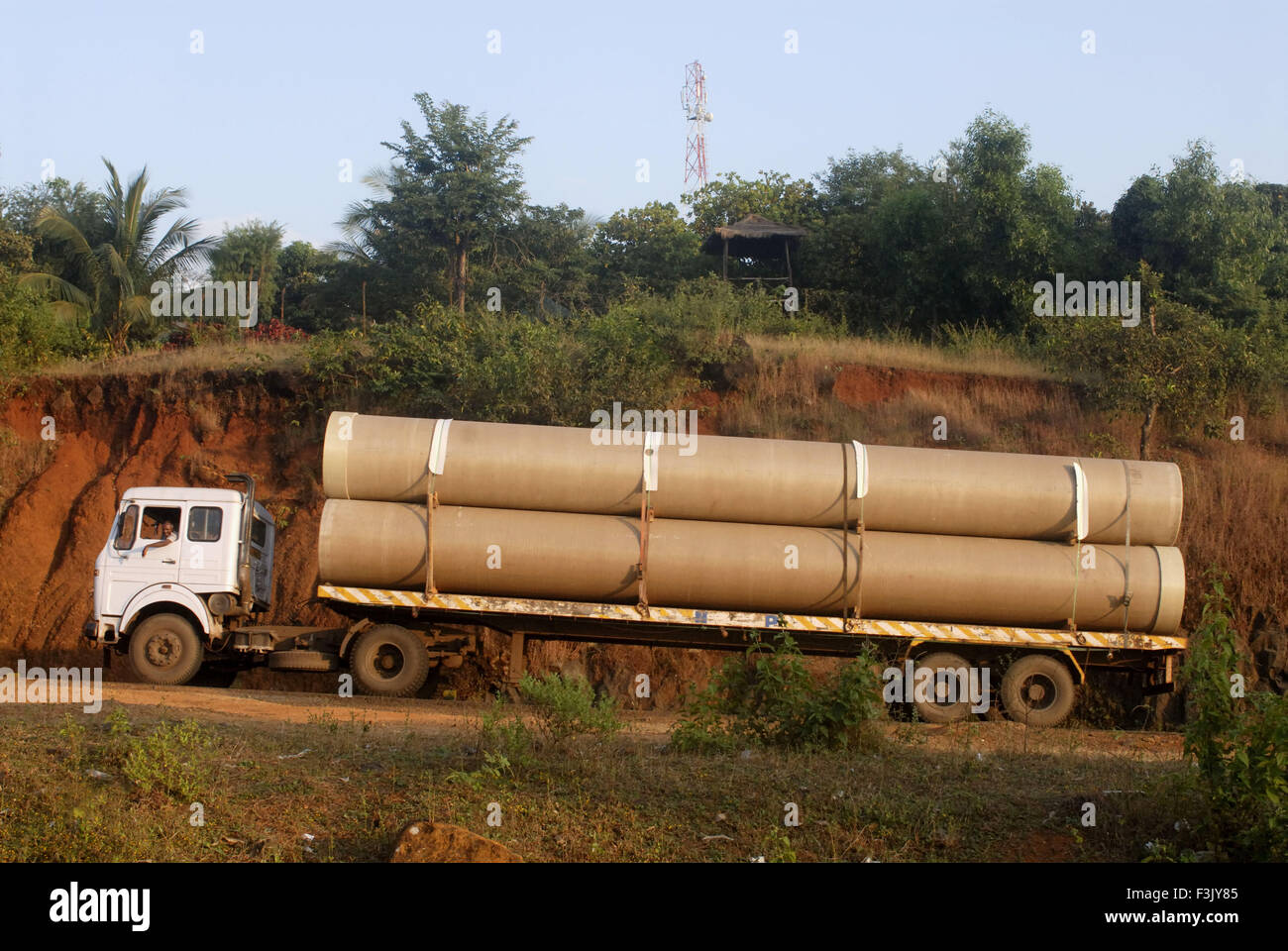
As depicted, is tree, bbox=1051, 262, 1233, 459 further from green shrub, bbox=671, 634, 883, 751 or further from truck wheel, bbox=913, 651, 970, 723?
green shrub, bbox=671, 634, 883, 751

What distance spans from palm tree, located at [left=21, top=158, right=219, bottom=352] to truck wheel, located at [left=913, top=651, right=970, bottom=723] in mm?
21839

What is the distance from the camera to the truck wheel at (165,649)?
14453 millimetres

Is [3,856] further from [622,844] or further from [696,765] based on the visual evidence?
[696,765]

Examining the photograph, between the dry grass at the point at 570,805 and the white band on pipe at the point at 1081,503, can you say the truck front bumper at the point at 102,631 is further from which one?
the white band on pipe at the point at 1081,503

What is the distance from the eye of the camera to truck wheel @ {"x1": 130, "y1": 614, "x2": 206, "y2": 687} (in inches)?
569

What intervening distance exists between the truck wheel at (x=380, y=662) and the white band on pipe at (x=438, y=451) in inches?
86.3

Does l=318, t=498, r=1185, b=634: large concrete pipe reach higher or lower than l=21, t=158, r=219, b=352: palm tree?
lower

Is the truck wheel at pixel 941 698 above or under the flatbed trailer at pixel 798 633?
under

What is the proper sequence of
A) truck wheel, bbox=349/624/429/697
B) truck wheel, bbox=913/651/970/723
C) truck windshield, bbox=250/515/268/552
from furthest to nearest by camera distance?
truck windshield, bbox=250/515/268/552 → truck wheel, bbox=349/624/429/697 → truck wheel, bbox=913/651/970/723

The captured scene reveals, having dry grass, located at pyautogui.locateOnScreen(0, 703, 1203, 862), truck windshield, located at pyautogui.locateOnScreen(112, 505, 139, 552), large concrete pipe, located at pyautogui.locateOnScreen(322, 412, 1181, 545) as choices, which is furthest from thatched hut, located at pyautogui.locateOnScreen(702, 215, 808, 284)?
dry grass, located at pyautogui.locateOnScreen(0, 703, 1203, 862)

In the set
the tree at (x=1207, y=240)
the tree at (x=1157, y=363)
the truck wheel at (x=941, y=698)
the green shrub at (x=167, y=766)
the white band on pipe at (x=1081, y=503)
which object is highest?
the tree at (x=1207, y=240)

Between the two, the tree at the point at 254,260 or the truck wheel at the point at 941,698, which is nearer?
the truck wheel at the point at 941,698

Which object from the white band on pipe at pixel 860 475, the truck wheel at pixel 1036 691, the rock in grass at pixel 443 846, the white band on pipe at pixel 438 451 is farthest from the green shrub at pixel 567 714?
the truck wheel at pixel 1036 691

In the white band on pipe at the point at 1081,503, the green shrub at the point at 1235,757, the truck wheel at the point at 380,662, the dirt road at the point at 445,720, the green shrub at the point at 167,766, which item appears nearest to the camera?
the green shrub at the point at 1235,757
